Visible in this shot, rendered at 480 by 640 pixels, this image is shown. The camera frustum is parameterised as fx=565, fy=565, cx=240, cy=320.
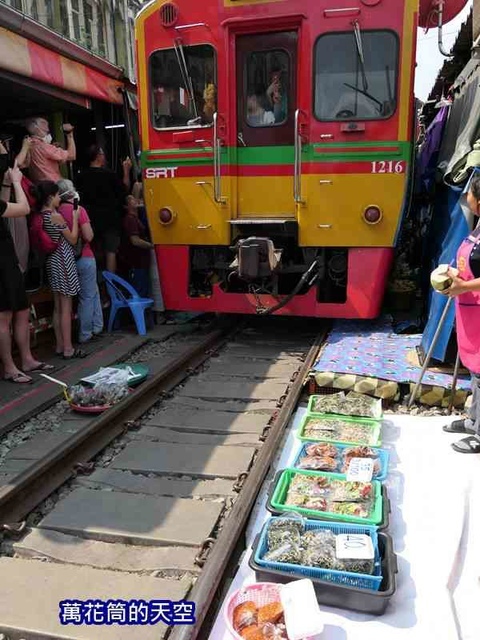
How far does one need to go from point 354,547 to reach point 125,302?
4.65 m

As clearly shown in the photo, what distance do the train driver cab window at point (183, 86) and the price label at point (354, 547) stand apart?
14.7ft

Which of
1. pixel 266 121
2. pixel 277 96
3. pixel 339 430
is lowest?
pixel 339 430

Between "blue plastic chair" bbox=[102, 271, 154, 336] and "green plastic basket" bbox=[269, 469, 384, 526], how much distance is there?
3795mm

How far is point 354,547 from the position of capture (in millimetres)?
2295

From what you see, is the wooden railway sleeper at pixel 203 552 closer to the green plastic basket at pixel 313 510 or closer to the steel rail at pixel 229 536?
the steel rail at pixel 229 536

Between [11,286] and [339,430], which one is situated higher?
[11,286]

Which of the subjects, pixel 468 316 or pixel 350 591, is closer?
pixel 350 591

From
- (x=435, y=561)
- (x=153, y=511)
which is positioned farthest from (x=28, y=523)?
(x=435, y=561)

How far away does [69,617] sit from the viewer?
2.16m

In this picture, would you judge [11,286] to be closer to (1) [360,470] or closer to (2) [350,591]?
(1) [360,470]

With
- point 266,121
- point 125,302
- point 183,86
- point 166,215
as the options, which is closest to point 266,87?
point 266,121

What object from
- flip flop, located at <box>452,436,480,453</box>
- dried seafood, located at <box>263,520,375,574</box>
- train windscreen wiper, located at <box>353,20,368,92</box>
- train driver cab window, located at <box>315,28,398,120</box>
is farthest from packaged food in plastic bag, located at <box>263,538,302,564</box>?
train windscreen wiper, located at <box>353,20,368,92</box>

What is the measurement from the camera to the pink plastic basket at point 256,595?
2.11 metres

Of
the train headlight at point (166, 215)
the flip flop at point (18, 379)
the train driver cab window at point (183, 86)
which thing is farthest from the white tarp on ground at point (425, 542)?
the train driver cab window at point (183, 86)
